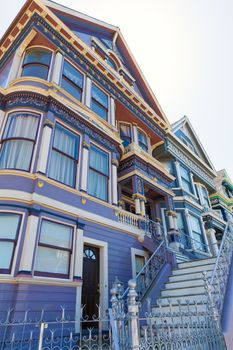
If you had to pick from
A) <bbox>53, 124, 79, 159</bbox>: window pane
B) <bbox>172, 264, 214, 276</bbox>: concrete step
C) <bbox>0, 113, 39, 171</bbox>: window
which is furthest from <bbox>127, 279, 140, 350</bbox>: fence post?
<bbox>53, 124, 79, 159</bbox>: window pane

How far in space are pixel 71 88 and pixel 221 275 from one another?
893cm

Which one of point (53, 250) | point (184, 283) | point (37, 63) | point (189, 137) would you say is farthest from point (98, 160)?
point (189, 137)

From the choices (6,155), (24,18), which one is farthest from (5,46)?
(6,155)

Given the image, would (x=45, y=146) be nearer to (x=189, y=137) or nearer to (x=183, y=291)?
(x=183, y=291)

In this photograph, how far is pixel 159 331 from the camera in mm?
4020

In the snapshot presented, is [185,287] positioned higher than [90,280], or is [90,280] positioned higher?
[90,280]

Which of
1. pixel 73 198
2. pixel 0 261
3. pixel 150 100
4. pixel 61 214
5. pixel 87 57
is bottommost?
pixel 0 261

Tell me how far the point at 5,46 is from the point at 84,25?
453 cm

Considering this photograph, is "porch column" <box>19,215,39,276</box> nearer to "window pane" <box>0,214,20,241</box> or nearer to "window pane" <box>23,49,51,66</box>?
"window pane" <box>0,214,20,241</box>

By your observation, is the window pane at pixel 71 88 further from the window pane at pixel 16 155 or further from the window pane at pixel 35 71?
the window pane at pixel 16 155

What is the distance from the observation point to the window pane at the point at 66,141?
866 centimetres

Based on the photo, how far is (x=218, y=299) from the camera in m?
5.19

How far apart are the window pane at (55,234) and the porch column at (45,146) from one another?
167 cm

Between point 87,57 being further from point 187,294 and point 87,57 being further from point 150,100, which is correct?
point 187,294
